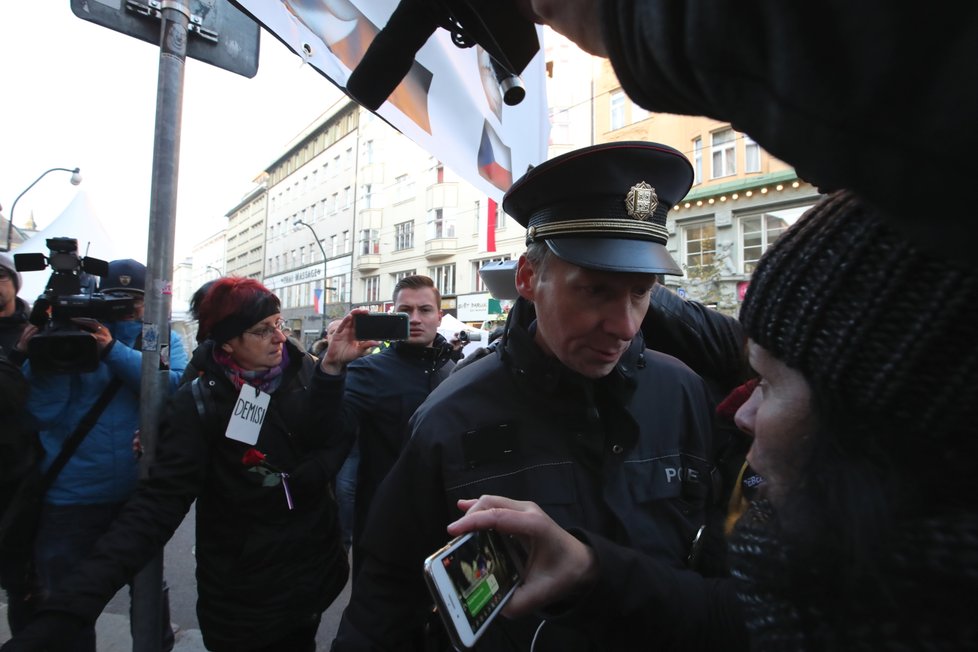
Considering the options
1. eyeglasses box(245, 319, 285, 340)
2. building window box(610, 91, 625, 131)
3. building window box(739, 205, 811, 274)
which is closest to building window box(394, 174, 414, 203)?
building window box(610, 91, 625, 131)

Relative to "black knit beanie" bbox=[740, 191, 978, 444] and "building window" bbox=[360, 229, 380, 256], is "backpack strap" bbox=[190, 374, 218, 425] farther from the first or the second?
"building window" bbox=[360, 229, 380, 256]

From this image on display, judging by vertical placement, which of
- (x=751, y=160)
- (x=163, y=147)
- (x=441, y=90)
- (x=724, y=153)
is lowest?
(x=163, y=147)

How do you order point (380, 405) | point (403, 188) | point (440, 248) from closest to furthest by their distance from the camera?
point (380, 405), point (440, 248), point (403, 188)

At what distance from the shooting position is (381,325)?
291 centimetres

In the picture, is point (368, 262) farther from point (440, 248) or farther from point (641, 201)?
point (641, 201)

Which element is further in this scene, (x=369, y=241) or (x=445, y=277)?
(x=369, y=241)

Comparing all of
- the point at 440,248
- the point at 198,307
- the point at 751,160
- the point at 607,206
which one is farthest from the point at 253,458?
the point at 440,248

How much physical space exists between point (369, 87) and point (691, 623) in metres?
1.28

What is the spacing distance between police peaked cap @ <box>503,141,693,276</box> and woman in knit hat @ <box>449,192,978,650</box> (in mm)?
723

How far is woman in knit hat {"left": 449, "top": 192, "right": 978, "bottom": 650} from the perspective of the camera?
0.53m

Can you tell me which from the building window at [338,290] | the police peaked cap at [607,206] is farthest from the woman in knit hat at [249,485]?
the building window at [338,290]

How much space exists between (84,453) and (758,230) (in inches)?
798

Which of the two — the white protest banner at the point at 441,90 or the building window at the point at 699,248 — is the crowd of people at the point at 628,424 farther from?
the building window at the point at 699,248

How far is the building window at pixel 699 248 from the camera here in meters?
19.0
